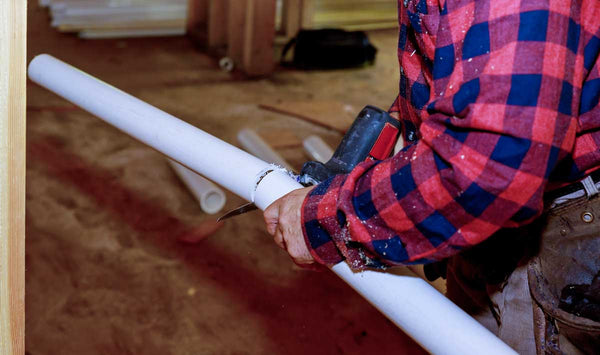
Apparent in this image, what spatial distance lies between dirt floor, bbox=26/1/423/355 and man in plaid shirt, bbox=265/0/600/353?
1.25 meters

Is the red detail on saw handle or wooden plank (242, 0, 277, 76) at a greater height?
the red detail on saw handle

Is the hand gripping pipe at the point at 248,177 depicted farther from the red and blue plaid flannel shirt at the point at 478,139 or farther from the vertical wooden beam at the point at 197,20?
the vertical wooden beam at the point at 197,20

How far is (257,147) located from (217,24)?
6.67ft

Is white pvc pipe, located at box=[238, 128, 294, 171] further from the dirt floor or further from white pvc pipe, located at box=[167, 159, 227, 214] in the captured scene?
white pvc pipe, located at box=[167, 159, 227, 214]

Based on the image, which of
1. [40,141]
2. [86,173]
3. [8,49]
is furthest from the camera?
[40,141]

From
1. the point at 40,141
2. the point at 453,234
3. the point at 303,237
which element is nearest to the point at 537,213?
the point at 453,234

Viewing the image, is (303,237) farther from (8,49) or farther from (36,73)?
(36,73)

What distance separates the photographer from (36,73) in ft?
5.35

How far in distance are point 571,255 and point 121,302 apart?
1.69 metres

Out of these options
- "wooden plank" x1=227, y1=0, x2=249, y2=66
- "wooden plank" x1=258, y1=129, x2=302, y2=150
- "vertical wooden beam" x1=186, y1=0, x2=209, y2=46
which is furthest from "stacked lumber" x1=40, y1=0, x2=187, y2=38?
"wooden plank" x1=258, y1=129, x2=302, y2=150

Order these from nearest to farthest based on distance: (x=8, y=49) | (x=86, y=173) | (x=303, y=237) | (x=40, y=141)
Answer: (x=8, y=49), (x=303, y=237), (x=86, y=173), (x=40, y=141)

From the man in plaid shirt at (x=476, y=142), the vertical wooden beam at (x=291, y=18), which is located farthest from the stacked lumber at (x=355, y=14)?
the man in plaid shirt at (x=476, y=142)

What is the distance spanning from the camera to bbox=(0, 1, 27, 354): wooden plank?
852 mm

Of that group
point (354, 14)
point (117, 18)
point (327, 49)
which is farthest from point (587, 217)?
point (354, 14)
